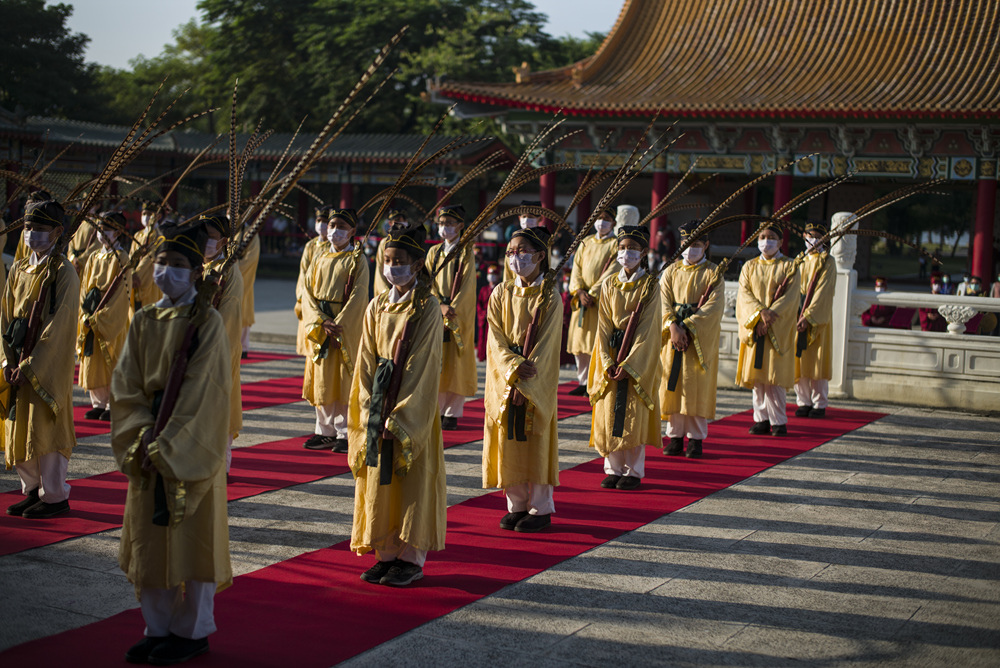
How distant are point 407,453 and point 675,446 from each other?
3786 mm

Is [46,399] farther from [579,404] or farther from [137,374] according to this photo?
[579,404]

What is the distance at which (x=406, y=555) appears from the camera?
4.82 meters

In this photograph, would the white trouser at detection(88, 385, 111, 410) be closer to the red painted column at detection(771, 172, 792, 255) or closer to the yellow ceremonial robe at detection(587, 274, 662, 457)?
the yellow ceremonial robe at detection(587, 274, 662, 457)

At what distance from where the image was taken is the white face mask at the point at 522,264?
5727 millimetres

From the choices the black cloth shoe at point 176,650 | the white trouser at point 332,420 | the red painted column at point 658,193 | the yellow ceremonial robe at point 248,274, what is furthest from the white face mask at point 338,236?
the red painted column at point 658,193

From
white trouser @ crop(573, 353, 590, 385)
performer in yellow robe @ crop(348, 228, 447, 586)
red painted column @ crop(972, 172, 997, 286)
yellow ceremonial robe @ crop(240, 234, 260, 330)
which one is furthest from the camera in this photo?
red painted column @ crop(972, 172, 997, 286)

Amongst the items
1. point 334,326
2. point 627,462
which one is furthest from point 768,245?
point 334,326

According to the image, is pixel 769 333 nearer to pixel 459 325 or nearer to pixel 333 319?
pixel 459 325

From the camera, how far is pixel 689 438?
26.1ft

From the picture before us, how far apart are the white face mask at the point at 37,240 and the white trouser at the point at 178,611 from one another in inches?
109

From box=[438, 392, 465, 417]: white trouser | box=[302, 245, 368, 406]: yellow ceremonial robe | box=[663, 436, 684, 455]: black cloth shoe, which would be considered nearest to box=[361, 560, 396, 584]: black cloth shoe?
box=[302, 245, 368, 406]: yellow ceremonial robe

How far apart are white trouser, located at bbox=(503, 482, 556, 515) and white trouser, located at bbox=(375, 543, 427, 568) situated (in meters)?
1.04

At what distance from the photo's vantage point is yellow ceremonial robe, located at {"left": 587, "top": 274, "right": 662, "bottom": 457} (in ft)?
21.6

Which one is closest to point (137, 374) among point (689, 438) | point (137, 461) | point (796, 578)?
point (137, 461)
